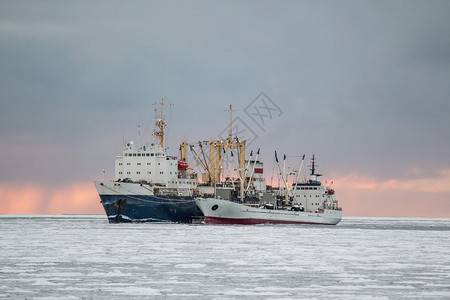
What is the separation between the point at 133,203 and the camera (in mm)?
112875

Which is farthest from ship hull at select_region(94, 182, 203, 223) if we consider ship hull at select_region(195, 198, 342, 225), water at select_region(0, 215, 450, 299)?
water at select_region(0, 215, 450, 299)

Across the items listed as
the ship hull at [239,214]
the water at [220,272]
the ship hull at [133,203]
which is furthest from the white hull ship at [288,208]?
the water at [220,272]

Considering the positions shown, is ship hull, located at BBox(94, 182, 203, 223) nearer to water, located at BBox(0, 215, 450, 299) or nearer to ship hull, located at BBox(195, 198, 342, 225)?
ship hull, located at BBox(195, 198, 342, 225)

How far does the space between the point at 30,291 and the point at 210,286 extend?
7.64 metres

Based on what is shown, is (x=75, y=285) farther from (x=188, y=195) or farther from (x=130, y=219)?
(x=188, y=195)

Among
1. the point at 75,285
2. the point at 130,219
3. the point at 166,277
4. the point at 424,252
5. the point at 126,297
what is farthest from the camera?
the point at 130,219

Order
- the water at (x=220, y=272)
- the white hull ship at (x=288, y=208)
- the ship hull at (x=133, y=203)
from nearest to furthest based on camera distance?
1. the water at (x=220, y=272)
2. the ship hull at (x=133, y=203)
3. the white hull ship at (x=288, y=208)

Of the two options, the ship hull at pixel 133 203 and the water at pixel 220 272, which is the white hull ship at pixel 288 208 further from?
the water at pixel 220 272

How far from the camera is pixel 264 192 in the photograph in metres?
139

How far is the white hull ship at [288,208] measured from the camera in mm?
116562

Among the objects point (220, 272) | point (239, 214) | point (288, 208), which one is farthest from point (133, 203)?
point (220, 272)

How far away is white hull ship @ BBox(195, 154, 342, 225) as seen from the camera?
382ft

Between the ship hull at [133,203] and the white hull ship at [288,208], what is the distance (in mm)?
5715

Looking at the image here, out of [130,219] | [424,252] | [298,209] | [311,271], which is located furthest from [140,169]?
[311,271]
